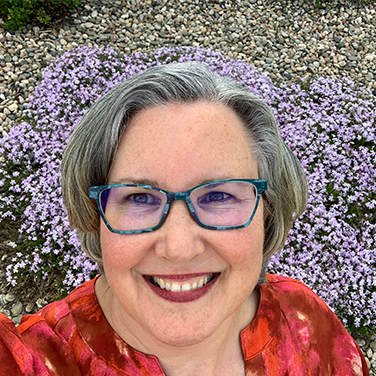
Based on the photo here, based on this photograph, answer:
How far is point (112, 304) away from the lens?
6.04ft

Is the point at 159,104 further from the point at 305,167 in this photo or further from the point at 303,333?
the point at 305,167

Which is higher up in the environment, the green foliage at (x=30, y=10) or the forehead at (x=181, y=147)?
the green foliage at (x=30, y=10)

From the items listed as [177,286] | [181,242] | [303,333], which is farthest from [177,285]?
[303,333]

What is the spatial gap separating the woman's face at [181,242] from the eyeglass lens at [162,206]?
0.04 m

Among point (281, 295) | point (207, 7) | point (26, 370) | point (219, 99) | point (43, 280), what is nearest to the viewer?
point (26, 370)

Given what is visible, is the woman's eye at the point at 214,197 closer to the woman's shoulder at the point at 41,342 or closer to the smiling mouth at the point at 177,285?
the smiling mouth at the point at 177,285

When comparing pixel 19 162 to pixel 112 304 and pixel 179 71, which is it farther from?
pixel 179 71

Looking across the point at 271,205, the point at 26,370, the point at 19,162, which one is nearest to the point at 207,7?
the point at 19,162

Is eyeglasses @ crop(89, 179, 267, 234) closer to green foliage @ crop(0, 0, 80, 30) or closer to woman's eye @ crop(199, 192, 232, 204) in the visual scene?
woman's eye @ crop(199, 192, 232, 204)

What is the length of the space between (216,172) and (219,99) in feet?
1.22

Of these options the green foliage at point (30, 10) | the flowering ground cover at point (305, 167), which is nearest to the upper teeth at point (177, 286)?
the flowering ground cover at point (305, 167)

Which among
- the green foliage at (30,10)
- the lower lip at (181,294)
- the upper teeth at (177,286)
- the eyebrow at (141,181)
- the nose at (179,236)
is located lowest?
the lower lip at (181,294)

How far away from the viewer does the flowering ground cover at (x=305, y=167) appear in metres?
3.74

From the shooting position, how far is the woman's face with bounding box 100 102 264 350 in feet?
4.57
